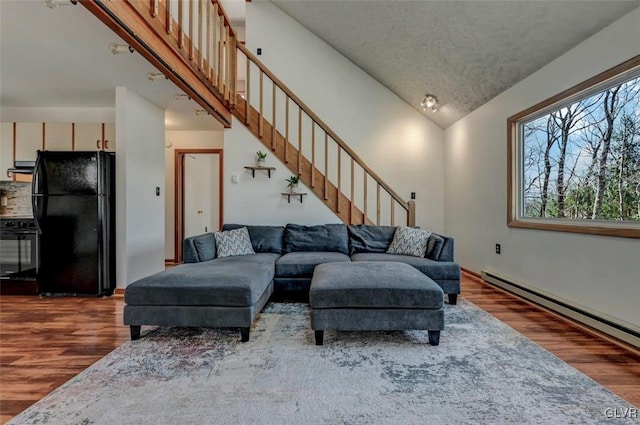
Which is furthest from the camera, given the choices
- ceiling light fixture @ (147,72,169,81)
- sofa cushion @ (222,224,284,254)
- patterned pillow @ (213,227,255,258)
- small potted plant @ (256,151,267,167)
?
small potted plant @ (256,151,267,167)

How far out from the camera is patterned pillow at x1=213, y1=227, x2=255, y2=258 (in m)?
3.65

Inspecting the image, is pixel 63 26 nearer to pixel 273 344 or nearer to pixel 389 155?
pixel 273 344

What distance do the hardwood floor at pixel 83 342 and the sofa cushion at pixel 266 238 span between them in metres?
1.51

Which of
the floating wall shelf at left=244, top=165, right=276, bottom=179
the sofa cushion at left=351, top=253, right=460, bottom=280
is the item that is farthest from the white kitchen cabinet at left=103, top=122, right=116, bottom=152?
the sofa cushion at left=351, top=253, right=460, bottom=280

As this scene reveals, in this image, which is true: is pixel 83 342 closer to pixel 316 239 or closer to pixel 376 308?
pixel 376 308

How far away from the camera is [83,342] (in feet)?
7.96

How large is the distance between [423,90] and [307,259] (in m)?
3.15

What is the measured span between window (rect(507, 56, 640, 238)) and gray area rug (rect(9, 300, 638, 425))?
1317mm

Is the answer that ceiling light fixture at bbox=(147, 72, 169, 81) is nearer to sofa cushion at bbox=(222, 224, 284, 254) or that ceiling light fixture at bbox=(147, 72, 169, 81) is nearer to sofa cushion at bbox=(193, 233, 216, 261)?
sofa cushion at bbox=(193, 233, 216, 261)

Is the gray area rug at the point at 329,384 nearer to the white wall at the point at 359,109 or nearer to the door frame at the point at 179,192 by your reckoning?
the white wall at the point at 359,109

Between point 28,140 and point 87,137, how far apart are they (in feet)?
2.32

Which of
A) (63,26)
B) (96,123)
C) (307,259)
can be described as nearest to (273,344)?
(307,259)

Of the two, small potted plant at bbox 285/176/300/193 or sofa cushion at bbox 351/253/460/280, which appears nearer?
sofa cushion at bbox 351/253/460/280

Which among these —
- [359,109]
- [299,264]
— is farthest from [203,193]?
[299,264]
